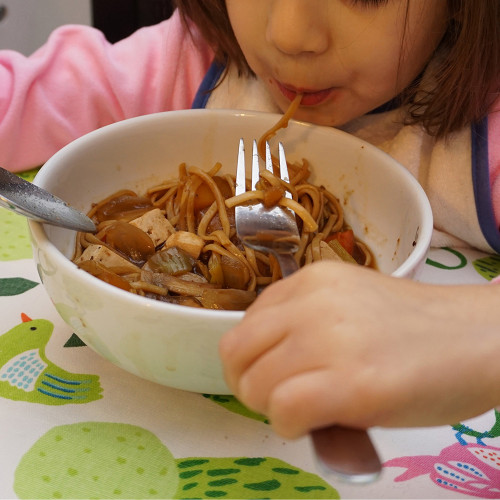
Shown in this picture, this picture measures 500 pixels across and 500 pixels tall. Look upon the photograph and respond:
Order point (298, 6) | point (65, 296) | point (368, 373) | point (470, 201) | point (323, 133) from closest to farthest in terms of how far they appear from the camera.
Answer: point (368, 373)
point (65, 296)
point (298, 6)
point (323, 133)
point (470, 201)

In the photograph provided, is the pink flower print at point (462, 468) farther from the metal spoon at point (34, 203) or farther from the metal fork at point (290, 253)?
the metal spoon at point (34, 203)

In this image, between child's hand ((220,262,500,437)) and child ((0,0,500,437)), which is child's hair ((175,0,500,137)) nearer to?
child ((0,0,500,437))

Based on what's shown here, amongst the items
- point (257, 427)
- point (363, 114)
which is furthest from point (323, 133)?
point (257, 427)

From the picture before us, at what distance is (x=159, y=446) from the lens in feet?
2.12

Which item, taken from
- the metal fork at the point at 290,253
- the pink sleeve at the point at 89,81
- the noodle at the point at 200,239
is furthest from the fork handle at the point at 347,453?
the pink sleeve at the point at 89,81

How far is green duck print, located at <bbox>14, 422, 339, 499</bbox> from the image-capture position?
1.96ft

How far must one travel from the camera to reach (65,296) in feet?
2.10

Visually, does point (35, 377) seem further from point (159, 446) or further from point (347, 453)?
point (347, 453)

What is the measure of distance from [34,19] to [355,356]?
2.13 meters

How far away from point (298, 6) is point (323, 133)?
21cm

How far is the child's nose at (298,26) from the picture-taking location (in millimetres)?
800

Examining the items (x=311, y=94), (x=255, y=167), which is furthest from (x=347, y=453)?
(x=311, y=94)

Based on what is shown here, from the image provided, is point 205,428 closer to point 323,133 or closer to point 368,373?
point 368,373

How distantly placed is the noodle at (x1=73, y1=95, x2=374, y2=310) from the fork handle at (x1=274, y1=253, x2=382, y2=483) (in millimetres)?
304
